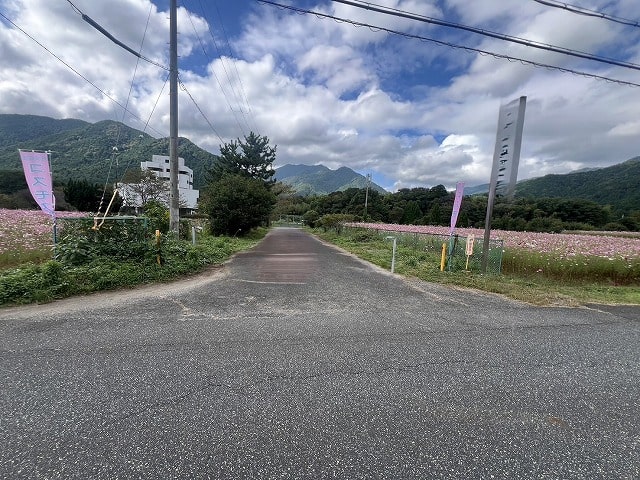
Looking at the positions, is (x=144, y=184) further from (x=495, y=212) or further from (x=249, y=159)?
(x=495, y=212)

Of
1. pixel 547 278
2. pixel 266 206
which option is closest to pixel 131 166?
pixel 266 206

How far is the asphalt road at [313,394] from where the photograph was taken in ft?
5.55

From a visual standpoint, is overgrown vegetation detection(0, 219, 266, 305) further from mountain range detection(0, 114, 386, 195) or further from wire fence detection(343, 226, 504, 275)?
mountain range detection(0, 114, 386, 195)

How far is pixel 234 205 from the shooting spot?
17234mm

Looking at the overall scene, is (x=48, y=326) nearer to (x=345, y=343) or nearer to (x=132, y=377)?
(x=132, y=377)

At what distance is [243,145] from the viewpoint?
31469 mm

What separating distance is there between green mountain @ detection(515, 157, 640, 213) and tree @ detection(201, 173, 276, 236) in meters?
51.6

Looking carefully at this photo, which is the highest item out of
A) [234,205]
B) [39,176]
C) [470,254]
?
[39,176]

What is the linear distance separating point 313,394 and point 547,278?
8.45m

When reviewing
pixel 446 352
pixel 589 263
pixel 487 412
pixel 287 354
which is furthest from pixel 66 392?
pixel 589 263

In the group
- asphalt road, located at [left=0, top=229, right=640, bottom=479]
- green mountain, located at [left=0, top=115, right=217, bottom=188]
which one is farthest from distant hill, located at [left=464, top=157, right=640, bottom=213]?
green mountain, located at [left=0, top=115, right=217, bottom=188]

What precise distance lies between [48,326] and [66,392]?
1964mm

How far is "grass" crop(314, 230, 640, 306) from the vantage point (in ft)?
19.5

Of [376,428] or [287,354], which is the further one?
[287,354]
